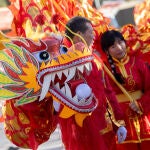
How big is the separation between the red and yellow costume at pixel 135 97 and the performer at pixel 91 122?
49 cm

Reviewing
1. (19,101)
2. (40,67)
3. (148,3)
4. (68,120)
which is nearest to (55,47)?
(40,67)

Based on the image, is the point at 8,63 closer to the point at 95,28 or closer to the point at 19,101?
the point at 19,101

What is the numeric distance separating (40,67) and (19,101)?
215 millimetres

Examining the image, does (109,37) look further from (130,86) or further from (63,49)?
(63,49)

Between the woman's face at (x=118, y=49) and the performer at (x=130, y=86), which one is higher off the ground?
the woman's face at (x=118, y=49)

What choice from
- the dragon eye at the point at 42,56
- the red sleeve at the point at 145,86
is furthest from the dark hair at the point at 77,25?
the red sleeve at the point at 145,86

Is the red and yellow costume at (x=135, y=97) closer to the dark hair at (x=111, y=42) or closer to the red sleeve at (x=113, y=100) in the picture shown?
the dark hair at (x=111, y=42)

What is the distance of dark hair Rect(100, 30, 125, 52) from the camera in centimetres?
364

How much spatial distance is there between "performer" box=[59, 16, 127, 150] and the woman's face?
0.44 meters

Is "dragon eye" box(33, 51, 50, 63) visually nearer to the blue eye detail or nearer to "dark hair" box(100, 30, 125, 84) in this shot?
the blue eye detail

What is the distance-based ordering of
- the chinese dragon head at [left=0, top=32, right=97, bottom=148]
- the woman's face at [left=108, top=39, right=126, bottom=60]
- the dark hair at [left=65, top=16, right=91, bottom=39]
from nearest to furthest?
the chinese dragon head at [left=0, top=32, right=97, bottom=148] < the dark hair at [left=65, top=16, right=91, bottom=39] < the woman's face at [left=108, top=39, right=126, bottom=60]

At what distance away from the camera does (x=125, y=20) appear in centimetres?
1286

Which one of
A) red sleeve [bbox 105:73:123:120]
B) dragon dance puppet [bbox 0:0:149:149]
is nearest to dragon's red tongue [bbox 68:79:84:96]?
dragon dance puppet [bbox 0:0:149:149]

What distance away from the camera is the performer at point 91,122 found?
2961mm
